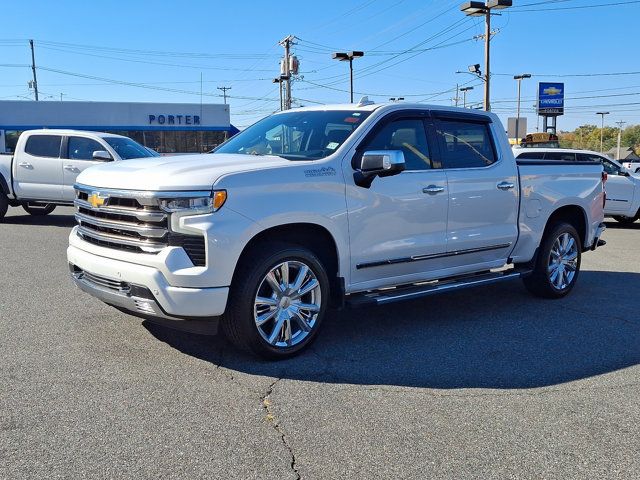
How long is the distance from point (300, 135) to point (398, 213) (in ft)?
3.84

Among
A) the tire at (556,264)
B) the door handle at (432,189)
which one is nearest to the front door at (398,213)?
the door handle at (432,189)

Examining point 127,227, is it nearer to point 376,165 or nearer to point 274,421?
point 274,421

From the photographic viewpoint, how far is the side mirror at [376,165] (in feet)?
16.3

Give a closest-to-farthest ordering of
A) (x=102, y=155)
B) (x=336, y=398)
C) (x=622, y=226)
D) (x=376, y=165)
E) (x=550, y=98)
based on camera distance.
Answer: (x=336, y=398)
(x=376, y=165)
(x=102, y=155)
(x=622, y=226)
(x=550, y=98)

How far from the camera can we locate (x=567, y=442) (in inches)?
141

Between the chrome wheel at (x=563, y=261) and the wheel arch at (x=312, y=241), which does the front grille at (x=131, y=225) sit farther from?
the chrome wheel at (x=563, y=261)

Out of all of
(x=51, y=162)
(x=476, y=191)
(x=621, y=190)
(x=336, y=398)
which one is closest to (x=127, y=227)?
(x=336, y=398)

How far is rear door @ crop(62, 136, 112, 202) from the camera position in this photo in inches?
511

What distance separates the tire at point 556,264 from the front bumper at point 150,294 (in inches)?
160

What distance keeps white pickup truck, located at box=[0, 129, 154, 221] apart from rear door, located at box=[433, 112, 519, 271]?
8558mm

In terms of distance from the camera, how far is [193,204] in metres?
4.35

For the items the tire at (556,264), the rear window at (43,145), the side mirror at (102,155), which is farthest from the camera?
the rear window at (43,145)

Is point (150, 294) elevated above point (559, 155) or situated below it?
below

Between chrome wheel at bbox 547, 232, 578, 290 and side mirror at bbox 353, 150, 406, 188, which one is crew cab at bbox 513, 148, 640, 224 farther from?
side mirror at bbox 353, 150, 406, 188
